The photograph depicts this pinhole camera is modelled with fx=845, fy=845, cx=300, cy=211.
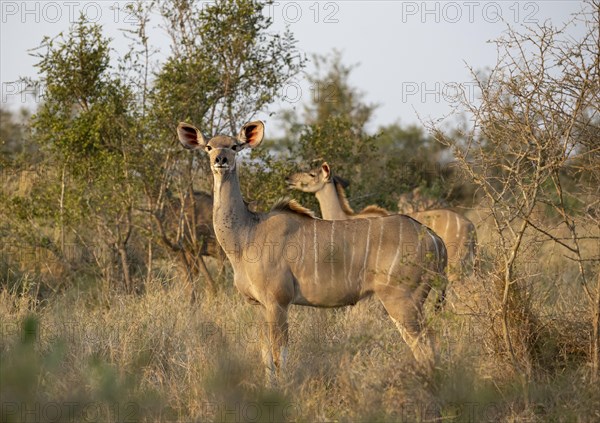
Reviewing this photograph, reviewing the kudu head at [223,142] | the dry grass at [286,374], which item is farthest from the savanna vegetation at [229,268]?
the kudu head at [223,142]

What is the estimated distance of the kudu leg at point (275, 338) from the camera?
5.98 meters

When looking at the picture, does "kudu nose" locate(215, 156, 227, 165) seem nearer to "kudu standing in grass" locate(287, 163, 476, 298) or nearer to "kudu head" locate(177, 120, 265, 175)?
"kudu head" locate(177, 120, 265, 175)

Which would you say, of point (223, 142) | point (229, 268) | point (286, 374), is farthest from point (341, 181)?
point (286, 374)

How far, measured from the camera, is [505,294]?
18.1ft

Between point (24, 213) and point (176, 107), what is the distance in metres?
2.07

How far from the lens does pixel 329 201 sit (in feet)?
32.8

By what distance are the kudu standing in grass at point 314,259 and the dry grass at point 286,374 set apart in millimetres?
262

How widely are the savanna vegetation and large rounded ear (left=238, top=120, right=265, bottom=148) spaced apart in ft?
5.01

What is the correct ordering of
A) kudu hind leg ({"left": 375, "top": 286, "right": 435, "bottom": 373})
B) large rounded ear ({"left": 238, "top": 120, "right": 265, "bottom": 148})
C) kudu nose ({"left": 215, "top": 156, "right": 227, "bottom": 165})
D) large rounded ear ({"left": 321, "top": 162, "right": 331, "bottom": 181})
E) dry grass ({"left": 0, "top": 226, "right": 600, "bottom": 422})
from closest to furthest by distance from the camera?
dry grass ({"left": 0, "top": 226, "right": 600, "bottom": 422}) < kudu hind leg ({"left": 375, "top": 286, "right": 435, "bottom": 373}) < kudu nose ({"left": 215, "top": 156, "right": 227, "bottom": 165}) < large rounded ear ({"left": 238, "top": 120, "right": 265, "bottom": 148}) < large rounded ear ({"left": 321, "top": 162, "right": 331, "bottom": 181})

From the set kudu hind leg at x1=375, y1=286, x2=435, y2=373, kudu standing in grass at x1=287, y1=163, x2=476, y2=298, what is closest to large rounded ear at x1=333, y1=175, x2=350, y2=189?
kudu standing in grass at x1=287, y1=163, x2=476, y2=298

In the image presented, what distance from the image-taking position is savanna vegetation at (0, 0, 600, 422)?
5.02 metres

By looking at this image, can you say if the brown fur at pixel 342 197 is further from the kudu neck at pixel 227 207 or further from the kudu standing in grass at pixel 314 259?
the kudu neck at pixel 227 207

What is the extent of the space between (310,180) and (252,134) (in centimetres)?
302

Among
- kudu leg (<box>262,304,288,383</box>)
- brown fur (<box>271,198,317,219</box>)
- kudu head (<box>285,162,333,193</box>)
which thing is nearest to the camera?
kudu leg (<box>262,304,288,383</box>)
